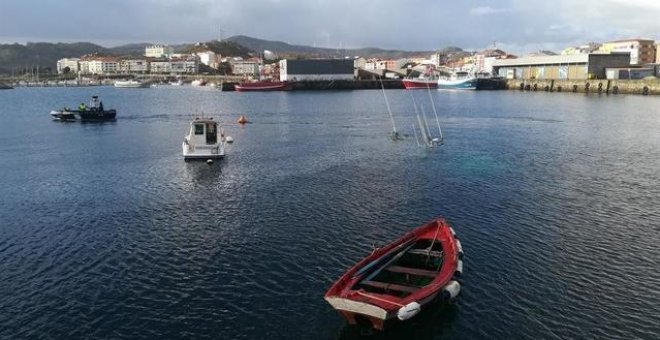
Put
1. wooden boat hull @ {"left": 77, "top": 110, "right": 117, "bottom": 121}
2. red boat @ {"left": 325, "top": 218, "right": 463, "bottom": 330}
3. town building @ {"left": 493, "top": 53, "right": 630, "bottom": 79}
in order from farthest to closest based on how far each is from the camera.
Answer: town building @ {"left": 493, "top": 53, "right": 630, "bottom": 79} < wooden boat hull @ {"left": 77, "top": 110, "right": 117, "bottom": 121} < red boat @ {"left": 325, "top": 218, "right": 463, "bottom": 330}

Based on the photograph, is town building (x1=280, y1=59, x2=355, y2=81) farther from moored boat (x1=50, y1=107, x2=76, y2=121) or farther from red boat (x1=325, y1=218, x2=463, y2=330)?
red boat (x1=325, y1=218, x2=463, y2=330)

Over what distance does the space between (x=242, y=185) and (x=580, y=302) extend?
23.7 m

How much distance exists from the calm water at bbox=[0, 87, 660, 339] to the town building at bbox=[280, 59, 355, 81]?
141560 millimetres

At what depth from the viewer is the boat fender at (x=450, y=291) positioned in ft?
59.3

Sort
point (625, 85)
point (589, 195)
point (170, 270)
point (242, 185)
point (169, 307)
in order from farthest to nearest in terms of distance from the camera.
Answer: point (625, 85) → point (242, 185) → point (589, 195) → point (170, 270) → point (169, 307)

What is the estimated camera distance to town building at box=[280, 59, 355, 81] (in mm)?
195375

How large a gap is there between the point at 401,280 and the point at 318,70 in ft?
594

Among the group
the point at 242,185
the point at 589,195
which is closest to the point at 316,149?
the point at 242,185

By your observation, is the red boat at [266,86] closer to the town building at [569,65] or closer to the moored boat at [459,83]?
the moored boat at [459,83]

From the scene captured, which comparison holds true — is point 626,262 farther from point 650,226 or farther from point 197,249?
point 197,249

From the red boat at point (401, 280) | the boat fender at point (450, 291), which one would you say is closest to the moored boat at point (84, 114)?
the red boat at point (401, 280)

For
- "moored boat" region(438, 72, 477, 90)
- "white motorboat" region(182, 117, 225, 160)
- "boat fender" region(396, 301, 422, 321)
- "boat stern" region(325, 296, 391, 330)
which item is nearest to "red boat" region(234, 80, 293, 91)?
"moored boat" region(438, 72, 477, 90)

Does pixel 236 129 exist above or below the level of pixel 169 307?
above

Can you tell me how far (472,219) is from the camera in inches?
1145
